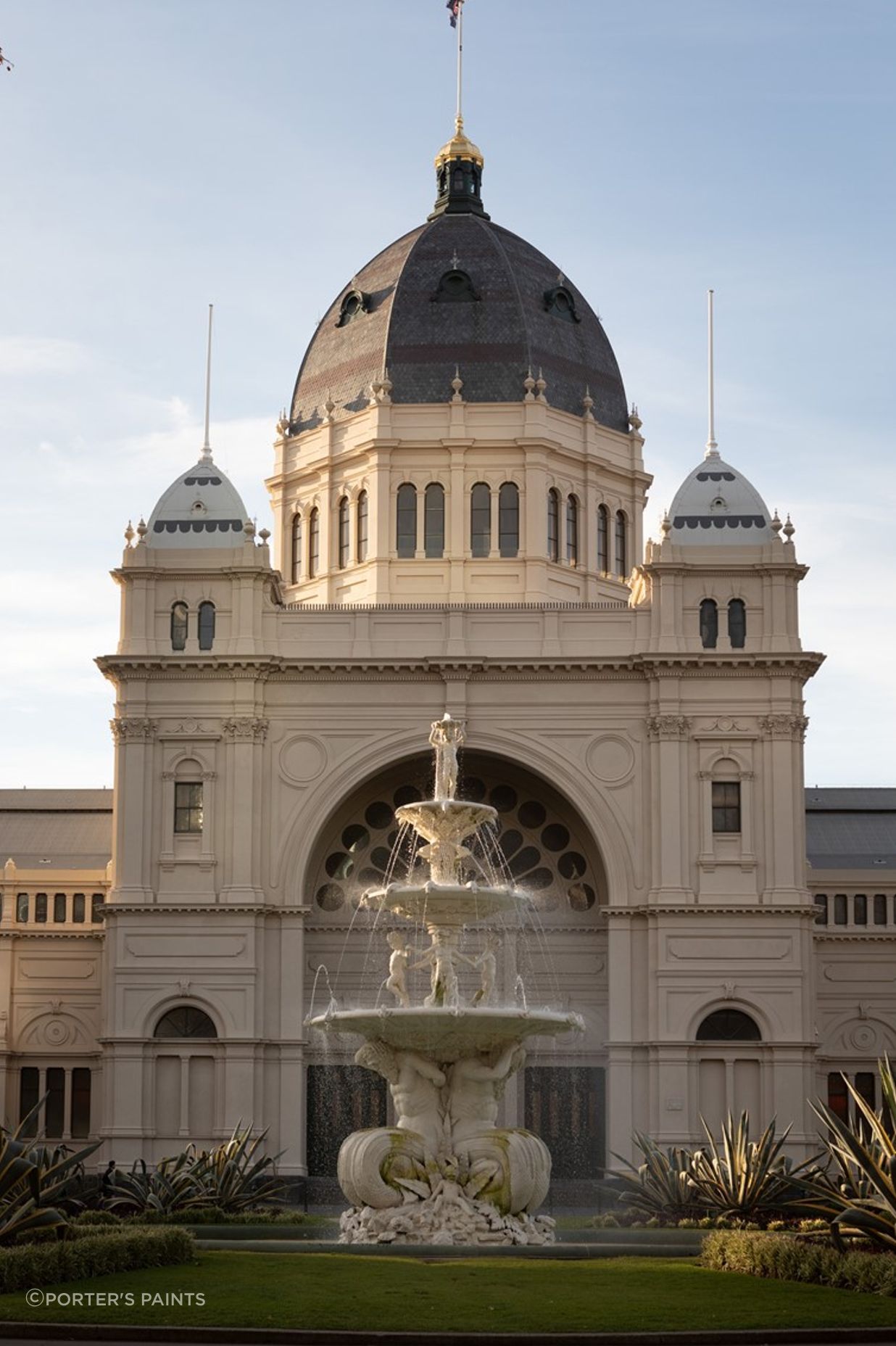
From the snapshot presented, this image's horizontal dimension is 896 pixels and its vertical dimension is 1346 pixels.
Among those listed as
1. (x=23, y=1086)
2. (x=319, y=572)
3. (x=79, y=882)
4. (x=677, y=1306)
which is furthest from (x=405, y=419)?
(x=677, y=1306)

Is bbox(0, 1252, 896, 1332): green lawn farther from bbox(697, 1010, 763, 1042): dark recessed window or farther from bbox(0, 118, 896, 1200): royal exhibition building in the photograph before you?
bbox(697, 1010, 763, 1042): dark recessed window

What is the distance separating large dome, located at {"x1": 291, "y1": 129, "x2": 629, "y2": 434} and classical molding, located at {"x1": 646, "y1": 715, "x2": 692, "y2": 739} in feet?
48.0

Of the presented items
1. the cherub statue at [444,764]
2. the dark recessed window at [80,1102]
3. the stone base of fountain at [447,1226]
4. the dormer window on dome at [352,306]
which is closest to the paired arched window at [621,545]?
the dormer window on dome at [352,306]

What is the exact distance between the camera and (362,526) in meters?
74.7

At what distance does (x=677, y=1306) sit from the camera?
91.1ft

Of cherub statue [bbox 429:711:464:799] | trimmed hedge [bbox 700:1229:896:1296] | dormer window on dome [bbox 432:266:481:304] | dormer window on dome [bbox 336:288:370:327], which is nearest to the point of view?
trimmed hedge [bbox 700:1229:896:1296]

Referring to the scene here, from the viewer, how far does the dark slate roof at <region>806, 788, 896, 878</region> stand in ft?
246

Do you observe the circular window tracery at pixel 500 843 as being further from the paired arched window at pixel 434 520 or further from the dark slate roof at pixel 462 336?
the dark slate roof at pixel 462 336

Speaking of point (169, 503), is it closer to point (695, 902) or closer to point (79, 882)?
point (79, 882)

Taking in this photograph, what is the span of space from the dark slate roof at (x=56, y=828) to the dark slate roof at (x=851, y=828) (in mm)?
22482

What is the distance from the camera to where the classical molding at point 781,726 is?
64250mm

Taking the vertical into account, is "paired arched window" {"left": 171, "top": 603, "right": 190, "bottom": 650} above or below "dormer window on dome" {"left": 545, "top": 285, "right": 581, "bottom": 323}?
below

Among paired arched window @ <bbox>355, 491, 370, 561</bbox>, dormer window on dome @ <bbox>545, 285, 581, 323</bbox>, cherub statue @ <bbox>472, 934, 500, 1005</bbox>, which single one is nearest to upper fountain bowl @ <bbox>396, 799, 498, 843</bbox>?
cherub statue @ <bbox>472, 934, 500, 1005</bbox>

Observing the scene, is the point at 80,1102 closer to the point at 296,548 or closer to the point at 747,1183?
the point at 296,548
